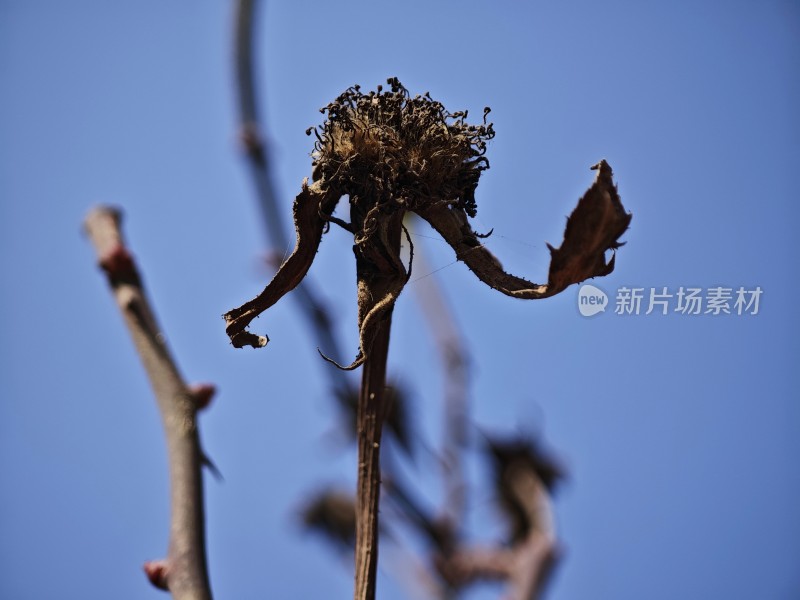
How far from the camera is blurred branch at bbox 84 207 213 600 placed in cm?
244

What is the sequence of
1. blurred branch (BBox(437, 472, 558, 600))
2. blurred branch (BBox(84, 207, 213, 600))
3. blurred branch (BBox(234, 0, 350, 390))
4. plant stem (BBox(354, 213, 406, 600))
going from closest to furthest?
1. plant stem (BBox(354, 213, 406, 600))
2. blurred branch (BBox(84, 207, 213, 600))
3. blurred branch (BBox(234, 0, 350, 390))
4. blurred branch (BBox(437, 472, 558, 600))

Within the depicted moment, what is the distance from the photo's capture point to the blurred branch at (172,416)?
2438mm

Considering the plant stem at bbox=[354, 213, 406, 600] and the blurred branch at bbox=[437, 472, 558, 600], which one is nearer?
the plant stem at bbox=[354, 213, 406, 600]

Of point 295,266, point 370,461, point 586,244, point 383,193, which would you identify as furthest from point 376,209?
point 370,461

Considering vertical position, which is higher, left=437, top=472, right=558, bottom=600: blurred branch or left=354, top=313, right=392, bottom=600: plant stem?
left=437, top=472, right=558, bottom=600: blurred branch

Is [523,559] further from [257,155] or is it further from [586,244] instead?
[586,244]

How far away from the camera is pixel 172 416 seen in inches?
106

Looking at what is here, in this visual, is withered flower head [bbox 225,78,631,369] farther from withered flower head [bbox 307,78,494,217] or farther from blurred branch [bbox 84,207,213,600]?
blurred branch [bbox 84,207,213,600]

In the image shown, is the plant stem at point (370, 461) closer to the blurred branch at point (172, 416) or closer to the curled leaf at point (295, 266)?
the curled leaf at point (295, 266)

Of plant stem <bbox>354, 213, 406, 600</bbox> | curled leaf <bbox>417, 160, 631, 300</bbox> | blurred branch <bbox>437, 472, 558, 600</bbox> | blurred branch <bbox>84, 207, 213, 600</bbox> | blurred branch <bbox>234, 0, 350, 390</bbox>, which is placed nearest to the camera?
curled leaf <bbox>417, 160, 631, 300</bbox>

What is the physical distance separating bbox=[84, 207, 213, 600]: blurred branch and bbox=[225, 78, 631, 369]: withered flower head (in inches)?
20.0

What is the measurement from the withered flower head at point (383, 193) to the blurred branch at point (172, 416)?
51cm

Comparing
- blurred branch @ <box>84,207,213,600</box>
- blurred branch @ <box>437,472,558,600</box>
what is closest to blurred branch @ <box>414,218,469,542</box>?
blurred branch @ <box>437,472,558,600</box>

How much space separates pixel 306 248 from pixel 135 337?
0.90 m
